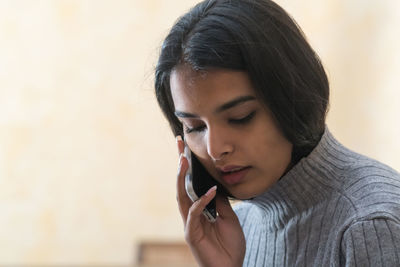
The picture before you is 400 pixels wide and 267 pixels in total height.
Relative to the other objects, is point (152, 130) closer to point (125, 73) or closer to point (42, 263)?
point (125, 73)

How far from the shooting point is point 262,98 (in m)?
0.81

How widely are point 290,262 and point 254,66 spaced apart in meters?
0.32

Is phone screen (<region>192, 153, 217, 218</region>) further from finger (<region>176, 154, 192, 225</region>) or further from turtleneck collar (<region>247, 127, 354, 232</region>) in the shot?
turtleneck collar (<region>247, 127, 354, 232</region>)

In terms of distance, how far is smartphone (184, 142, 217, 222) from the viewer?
3.23 feet

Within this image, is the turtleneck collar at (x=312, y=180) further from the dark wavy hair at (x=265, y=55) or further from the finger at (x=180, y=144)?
the finger at (x=180, y=144)

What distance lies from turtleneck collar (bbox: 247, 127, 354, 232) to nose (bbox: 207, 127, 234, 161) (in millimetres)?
123

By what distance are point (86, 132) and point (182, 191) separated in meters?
1.72

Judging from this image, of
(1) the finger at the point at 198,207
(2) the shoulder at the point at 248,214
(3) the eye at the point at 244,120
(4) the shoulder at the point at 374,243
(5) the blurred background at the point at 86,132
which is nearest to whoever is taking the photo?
(4) the shoulder at the point at 374,243

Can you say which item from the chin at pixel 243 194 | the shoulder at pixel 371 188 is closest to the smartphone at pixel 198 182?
the chin at pixel 243 194

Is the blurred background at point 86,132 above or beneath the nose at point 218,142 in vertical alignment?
beneath

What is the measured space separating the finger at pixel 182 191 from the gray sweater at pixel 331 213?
0.44ft

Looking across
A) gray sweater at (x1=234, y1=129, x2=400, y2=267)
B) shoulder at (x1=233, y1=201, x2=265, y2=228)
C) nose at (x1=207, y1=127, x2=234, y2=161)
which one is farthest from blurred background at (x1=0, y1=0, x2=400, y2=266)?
nose at (x1=207, y1=127, x2=234, y2=161)

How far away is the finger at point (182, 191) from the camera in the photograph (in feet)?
3.25

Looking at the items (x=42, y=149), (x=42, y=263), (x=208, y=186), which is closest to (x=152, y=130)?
(x=42, y=149)
